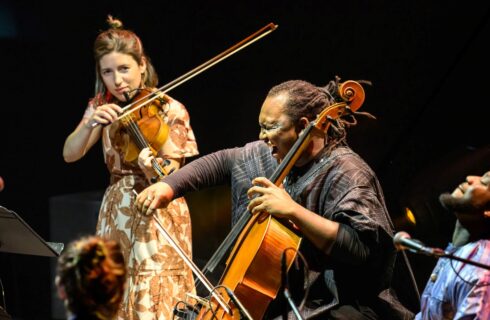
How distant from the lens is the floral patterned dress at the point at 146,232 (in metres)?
3.31

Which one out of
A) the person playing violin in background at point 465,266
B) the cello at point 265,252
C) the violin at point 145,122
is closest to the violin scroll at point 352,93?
the cello at point 265,252

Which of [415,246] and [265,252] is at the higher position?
[415,246]

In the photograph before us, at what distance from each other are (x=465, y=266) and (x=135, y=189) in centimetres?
144

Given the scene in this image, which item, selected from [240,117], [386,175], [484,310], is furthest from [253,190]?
[240,117]

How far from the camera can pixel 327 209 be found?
2.69 m

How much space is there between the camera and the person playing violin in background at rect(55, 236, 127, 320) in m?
1.85

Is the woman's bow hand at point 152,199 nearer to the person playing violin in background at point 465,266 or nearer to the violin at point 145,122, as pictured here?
the violin at point 145,122

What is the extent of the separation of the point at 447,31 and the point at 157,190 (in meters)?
1.65

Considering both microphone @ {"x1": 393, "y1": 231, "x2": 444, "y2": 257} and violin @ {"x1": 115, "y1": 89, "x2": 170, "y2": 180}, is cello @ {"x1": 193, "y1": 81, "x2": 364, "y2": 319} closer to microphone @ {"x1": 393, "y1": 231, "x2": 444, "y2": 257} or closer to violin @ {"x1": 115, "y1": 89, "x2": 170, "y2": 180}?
microphone @ {"x1": 393, "y1": 231, "x2": 444, "y2": 257}

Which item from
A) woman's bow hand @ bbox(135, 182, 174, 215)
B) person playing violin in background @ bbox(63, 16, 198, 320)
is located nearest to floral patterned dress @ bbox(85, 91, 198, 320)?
person playing violin in background @ bbox(63, 16, 198, 320)

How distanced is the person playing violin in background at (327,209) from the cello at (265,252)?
53 millimetres

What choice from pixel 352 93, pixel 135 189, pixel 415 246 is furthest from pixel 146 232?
pixel 415 246

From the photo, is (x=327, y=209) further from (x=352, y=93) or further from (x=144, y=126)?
(x=144, y=126)

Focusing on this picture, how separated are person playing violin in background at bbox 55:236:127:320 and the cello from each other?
0.70 m
